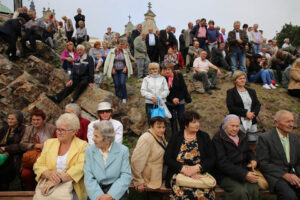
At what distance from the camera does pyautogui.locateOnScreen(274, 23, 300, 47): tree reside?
33.9 meters

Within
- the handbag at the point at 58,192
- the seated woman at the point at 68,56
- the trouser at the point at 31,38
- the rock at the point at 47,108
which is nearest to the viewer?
the handbag at the point at 58,192

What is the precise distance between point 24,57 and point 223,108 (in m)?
8.89

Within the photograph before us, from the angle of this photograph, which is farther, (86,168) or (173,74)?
(173,74)

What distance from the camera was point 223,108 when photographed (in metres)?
7.28

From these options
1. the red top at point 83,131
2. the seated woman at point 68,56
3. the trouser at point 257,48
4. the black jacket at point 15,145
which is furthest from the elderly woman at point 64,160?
the trouser at point 257,48

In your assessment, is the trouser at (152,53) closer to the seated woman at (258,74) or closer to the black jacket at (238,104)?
the seated woman at (258,74)

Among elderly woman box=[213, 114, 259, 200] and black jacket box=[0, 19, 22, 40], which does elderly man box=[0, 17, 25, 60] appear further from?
elderly woman box=[213, 114, 259, 200]

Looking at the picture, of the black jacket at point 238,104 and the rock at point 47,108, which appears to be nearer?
the black jacket at point 238,104

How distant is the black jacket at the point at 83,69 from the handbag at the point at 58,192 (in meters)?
4.35

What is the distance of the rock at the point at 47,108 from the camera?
5.75 m

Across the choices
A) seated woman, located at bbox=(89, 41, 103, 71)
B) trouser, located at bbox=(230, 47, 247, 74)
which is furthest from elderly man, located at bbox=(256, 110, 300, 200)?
seated woman, located at bbox=(89, 41, 103, 71)

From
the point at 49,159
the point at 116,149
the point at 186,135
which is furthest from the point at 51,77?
the point at 186,135

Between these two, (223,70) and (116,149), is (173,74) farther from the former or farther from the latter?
(223,70)

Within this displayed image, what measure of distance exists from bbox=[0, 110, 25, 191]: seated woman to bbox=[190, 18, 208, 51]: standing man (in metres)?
8.87
